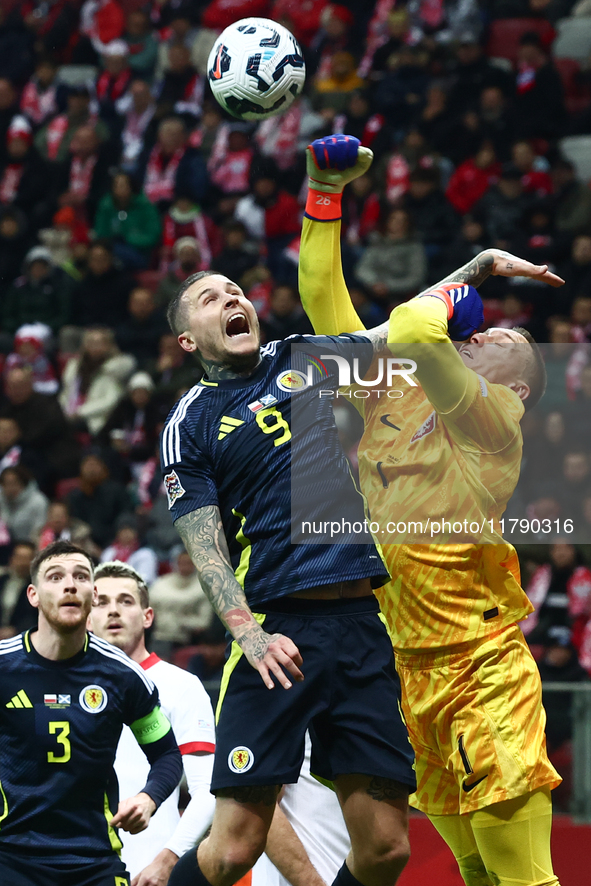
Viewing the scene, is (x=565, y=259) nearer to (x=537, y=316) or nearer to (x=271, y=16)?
(x=537, y=316)

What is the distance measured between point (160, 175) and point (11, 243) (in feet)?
6.03

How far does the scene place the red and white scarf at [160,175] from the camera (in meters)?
13.7

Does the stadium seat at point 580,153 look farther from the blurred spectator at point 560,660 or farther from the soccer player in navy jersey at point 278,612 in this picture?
the soccer player in navy jersey at point 278,612

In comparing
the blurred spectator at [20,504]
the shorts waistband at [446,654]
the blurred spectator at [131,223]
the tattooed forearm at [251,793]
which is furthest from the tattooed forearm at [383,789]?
the blurred spectator at [131,223]

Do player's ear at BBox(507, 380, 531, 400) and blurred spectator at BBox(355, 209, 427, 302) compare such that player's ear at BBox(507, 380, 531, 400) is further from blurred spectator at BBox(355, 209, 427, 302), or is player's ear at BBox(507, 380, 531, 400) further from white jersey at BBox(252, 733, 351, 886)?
blurred spectator at BBox(355, 209, 427, 302)

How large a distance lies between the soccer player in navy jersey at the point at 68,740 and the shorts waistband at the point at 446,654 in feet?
3.37

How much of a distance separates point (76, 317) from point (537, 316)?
4878mm

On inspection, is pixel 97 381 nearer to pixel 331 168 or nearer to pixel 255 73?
pixel 255 73

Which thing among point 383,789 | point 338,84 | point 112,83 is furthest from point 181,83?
point 383,789

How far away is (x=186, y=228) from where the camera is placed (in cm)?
1323

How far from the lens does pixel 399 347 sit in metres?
4.13

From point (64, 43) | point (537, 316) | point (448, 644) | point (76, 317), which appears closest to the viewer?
point (448, 644)

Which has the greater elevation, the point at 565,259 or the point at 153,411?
the point at 565,259

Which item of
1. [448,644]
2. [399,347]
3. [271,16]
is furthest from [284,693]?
[271,16]
